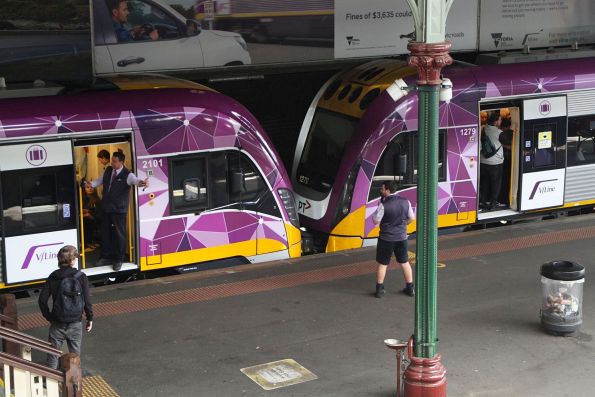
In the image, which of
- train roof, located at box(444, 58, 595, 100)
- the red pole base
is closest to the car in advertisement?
train roof, located at box(444, 58, 595, 100)

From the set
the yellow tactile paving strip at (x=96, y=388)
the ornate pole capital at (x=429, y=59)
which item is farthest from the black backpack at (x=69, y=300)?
the ornate pole capital at (x=429, y=59)

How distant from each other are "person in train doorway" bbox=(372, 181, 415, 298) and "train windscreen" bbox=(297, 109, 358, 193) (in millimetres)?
3150

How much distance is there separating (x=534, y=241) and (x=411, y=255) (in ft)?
7.36

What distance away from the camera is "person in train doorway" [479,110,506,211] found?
16438 mm

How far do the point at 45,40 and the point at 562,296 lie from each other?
9.54 meters

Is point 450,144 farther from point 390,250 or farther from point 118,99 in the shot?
point 118,99

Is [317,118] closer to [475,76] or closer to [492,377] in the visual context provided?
[475,76]

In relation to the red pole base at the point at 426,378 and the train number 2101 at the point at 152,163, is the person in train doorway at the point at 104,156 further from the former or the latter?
the red pole base at the point at 426,378

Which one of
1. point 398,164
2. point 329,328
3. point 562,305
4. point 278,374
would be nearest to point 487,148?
point 398,164

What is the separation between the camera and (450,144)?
51.8 ft

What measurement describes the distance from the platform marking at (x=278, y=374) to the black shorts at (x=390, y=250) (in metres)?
2.35

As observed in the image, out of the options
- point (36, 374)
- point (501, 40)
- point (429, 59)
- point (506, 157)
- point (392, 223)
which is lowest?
point (36, 374)

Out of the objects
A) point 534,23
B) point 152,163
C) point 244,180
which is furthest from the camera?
point 534,23

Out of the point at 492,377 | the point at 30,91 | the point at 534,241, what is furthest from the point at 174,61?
the point at 492,377
